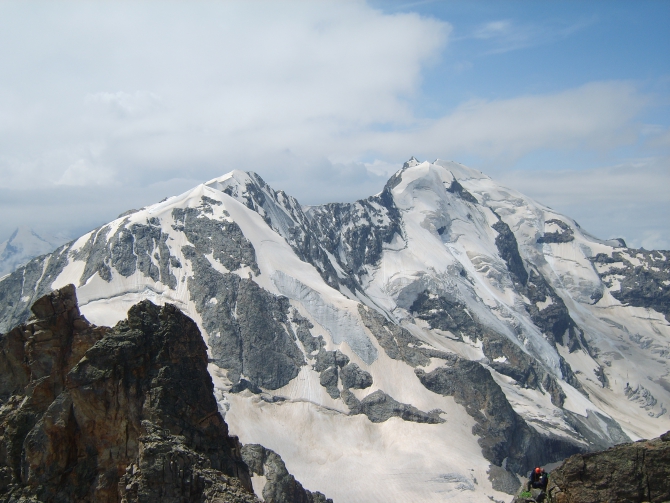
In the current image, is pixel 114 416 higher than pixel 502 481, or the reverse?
pixel 114 416

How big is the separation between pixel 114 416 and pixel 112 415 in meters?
0.11

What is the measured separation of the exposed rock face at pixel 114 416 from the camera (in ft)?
93.1

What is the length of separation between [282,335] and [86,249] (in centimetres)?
6180

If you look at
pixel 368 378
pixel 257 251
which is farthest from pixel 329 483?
pixel 257 251

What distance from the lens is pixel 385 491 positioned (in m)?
110

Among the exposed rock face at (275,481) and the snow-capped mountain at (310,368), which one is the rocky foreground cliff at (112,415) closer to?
the exposed rock face at (275,481)

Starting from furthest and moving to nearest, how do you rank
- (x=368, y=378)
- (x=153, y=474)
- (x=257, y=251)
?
(x=257, y=251)
(x=368, y=378)
(x=153, y=474)

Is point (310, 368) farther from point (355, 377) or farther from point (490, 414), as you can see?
point (490, 414)

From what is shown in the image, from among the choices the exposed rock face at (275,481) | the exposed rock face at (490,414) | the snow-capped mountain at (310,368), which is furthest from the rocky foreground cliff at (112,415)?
the exposed rock face at (490,414)

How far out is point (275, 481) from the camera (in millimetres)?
87438

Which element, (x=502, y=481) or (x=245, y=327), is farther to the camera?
(x=245, y=327)

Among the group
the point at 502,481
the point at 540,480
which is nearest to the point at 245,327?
the point at 502,481

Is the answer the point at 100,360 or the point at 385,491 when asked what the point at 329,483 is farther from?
the point at 100,360

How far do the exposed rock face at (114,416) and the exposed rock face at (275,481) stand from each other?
51495 millimetres
